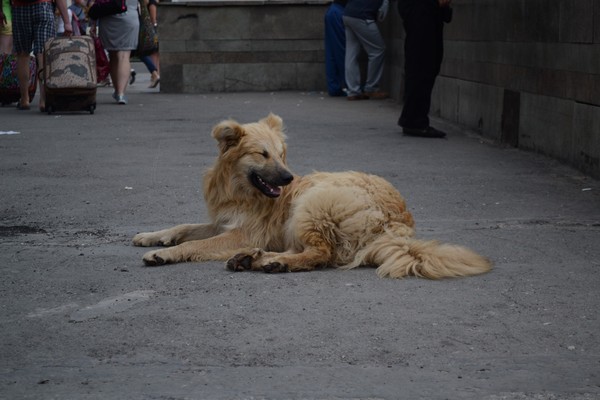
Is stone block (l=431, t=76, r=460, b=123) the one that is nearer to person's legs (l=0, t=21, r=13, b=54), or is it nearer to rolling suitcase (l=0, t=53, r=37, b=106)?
rolling suitcase (l=0, t=53, r=37, b=106)

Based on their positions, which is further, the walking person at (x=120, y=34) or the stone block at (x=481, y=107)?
the walking person at (x=120, y=34)

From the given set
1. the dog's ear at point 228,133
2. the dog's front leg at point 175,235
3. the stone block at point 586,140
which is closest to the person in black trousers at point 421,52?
the stone block at point 586,140

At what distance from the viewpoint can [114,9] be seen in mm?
16812

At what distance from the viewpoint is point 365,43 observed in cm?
1873

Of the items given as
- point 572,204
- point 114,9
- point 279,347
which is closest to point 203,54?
point 114,9

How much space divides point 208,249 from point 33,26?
986cm

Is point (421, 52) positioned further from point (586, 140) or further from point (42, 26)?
point (42, 26)

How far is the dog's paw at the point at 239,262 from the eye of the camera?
621cm

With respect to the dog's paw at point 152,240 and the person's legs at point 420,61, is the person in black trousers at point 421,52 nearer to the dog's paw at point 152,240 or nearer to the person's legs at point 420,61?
the person's legs at point 420,61

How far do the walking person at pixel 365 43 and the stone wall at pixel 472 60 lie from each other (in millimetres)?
291

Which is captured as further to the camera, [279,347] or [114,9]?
[114,9]

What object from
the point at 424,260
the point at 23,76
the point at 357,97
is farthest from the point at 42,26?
the point at 424,260

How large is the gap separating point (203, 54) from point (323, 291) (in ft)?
51.7

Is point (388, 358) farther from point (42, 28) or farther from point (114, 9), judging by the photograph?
point (114, 9)
